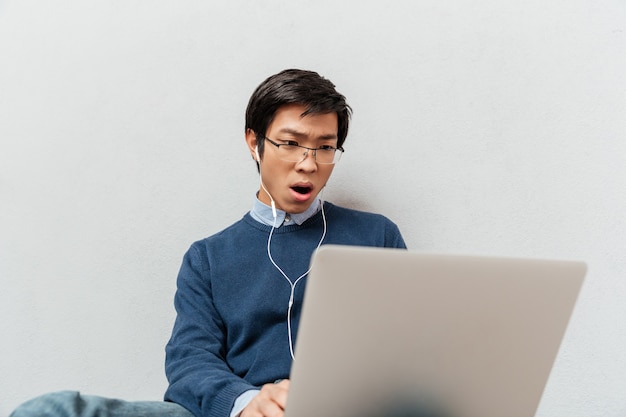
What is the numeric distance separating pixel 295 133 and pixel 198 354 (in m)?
0.50

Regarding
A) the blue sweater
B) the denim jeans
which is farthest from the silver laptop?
the blue sweater

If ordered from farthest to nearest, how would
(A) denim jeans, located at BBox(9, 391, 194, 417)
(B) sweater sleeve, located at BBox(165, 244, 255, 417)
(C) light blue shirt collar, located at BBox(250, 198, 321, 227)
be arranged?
(C) light blue shirt collar, located at BBox(250, 198, 321, 227)
(B) sweater sleeve, located at BBox(165, 244, 255, 417)
(A) denim jeans, located at BBox(9, 391, 194, 417)

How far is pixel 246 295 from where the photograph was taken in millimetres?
1325

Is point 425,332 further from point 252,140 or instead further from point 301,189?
point 252,140

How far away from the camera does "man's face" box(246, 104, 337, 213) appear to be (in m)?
1.29

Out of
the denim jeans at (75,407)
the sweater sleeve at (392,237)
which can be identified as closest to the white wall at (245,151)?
the sweater sleeve at (392,237)

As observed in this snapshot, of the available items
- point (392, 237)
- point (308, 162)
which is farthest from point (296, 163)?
point (392, 237)

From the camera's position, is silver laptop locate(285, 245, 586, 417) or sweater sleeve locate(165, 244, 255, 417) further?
sweater sleeve locate(165, 244, 255, 417)

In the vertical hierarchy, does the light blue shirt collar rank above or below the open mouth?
below

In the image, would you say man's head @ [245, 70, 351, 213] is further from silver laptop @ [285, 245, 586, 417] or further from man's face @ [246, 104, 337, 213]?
silver laptop @ [285, 245, 586, 417]

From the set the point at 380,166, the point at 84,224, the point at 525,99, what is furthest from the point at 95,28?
the point at 525,99

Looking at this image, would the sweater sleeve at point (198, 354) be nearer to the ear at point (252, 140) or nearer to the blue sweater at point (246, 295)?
the blue sweater at point (246, 295)

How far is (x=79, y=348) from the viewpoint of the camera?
1.66 m

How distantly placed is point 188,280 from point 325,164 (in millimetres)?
399
